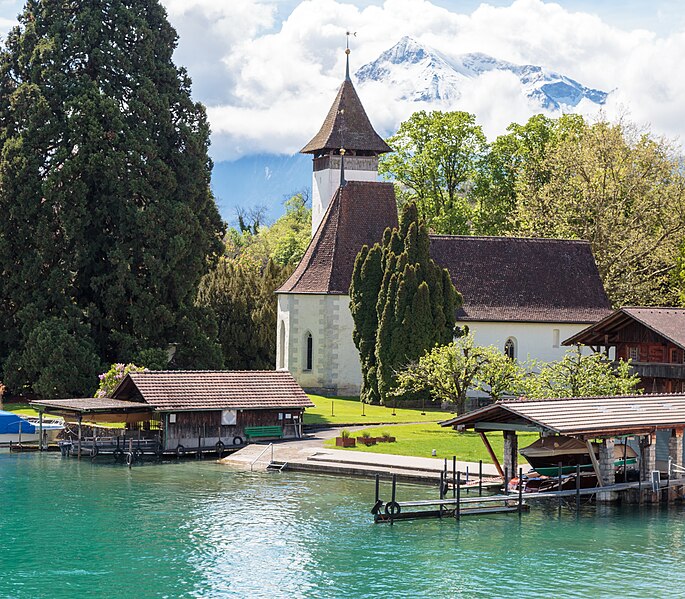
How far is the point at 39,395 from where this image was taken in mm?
64062

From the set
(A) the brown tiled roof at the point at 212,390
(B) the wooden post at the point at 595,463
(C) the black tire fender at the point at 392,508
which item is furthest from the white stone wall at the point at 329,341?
(C) the black tire fender at the point at 392,508

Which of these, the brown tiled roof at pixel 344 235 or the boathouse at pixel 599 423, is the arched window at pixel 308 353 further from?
the boathouse at pixel 599 423

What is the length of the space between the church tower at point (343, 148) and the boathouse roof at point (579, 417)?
4086 cm

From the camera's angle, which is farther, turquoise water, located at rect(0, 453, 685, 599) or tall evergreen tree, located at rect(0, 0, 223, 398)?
tall evergreen tree, located at rect(0, 0, 223, 398)

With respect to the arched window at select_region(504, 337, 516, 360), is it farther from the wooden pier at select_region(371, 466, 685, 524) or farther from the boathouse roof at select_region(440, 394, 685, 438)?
the wooden pier at select_region(371, 466, 685, 524)

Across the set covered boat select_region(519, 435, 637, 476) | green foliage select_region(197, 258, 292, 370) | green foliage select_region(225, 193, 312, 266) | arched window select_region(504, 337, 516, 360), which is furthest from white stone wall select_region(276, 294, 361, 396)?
covered boat select_region(519, 435, 637, 476)

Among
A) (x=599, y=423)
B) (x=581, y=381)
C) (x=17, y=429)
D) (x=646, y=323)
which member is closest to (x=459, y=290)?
(x=646, y=323)

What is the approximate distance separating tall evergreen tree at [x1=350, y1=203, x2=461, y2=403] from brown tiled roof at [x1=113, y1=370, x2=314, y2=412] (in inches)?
332

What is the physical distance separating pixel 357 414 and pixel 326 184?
80.8ft

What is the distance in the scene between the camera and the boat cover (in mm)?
51812

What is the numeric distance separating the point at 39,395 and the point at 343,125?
27.9 meters

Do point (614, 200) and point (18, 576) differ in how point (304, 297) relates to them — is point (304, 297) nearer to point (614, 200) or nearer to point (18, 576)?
point (614, 200)

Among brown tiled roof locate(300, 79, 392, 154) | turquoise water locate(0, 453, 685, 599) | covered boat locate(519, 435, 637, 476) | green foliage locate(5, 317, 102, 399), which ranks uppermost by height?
brown tiled roof locate(300, 79, 392, 154)

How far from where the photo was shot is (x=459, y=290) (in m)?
67.1
